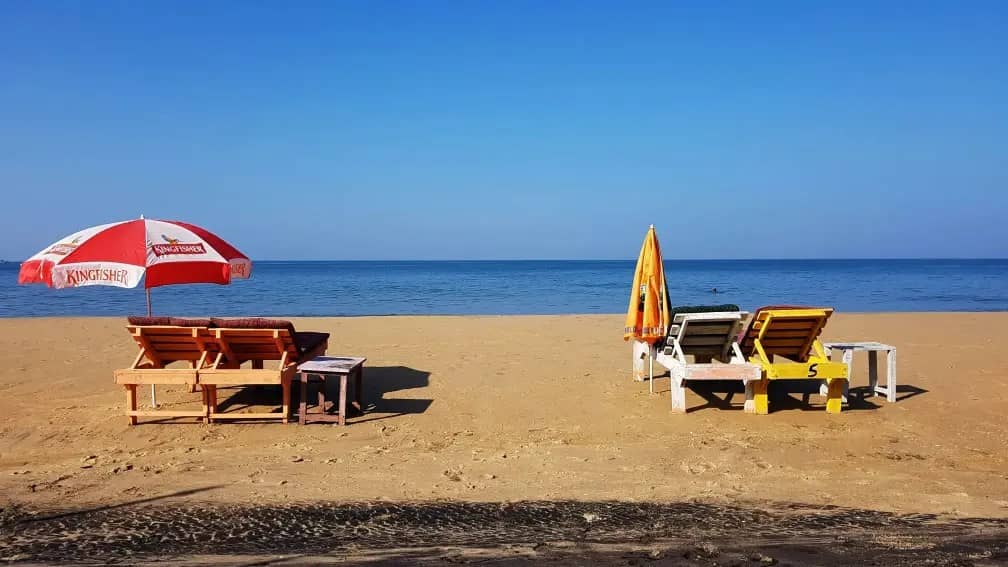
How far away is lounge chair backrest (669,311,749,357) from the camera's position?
25.6ft

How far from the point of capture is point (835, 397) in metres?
7.89

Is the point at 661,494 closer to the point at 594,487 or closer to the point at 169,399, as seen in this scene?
the point at 594,487

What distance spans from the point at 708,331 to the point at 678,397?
88 cm

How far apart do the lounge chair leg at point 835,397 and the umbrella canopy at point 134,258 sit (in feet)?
23.6

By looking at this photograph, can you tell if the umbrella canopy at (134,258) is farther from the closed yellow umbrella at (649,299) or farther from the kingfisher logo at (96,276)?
the closed yellow umbrella at (649,299)

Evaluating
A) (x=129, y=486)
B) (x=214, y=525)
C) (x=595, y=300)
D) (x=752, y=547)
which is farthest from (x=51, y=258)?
(x=595, y=300)

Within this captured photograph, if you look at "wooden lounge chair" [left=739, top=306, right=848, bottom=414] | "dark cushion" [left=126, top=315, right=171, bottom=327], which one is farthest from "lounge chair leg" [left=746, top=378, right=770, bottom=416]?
"dark cushion" [left=126, top=315, right=171, bottom=327]

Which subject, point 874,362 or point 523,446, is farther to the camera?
point 874,362

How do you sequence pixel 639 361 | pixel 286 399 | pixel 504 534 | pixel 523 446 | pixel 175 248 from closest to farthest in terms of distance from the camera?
pixel 504 534 < pixel 523 446 < pixel 286 399 < pixel 175 248 < pixel 639 361

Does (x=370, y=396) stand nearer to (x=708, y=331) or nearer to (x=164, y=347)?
(x=164, y=347)

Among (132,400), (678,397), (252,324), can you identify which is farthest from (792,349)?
(132,400)

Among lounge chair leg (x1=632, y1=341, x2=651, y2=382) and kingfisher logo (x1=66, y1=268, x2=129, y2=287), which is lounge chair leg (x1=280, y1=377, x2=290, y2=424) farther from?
lounge chair leg (x1=632, y1=341, x2=651, y2=382)

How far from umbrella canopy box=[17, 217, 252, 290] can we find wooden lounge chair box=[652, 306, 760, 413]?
540 cm

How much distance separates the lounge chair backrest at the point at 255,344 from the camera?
23.7ft
